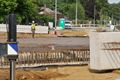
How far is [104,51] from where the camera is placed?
14219 millimetres

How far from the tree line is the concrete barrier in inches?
156

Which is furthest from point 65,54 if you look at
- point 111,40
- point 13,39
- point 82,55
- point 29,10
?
point 29,10

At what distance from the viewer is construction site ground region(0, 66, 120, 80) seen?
1362 cm

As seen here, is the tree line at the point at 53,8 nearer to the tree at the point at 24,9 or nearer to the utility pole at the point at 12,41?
the tree at the point at 24,9

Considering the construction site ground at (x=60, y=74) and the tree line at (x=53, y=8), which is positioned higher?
the tree line at (x=53, y=8)

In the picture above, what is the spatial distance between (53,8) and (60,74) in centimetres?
10917

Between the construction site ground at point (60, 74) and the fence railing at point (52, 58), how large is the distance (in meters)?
0.60

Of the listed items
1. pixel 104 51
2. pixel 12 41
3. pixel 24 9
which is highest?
pixel 24 9

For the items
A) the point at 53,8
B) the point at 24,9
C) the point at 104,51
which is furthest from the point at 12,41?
the point at 53,8

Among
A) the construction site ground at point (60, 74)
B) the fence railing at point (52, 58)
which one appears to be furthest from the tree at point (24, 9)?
the construction site ground at point (60, 74)

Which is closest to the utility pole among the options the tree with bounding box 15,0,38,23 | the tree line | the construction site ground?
the tree line

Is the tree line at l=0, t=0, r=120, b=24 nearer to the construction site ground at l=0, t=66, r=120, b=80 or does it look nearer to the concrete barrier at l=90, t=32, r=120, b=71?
the construction site ground at l=0, t=66, r=120, b=80

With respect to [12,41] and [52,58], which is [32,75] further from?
[12,41]

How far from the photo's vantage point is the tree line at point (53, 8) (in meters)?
54.0
